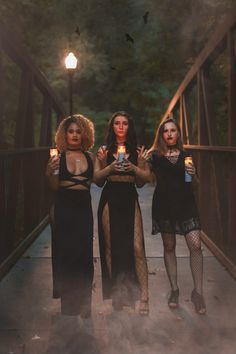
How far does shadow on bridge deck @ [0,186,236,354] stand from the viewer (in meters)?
3.95

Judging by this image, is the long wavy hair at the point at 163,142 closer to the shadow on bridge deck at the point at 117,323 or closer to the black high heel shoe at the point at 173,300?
the black high heel shoe at the point at 173,300

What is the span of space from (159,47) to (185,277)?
62.5 ft

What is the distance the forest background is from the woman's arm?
8.26 m

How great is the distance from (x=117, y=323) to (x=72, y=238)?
0.79 m

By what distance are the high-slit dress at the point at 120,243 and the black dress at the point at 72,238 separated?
0.20 metres

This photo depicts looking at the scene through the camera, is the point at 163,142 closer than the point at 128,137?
No

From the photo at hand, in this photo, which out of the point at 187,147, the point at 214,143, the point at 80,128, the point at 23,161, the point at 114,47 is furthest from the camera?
the point at 114,47

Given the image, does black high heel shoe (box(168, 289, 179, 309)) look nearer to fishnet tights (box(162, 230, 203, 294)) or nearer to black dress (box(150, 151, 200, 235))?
fishnet tights (box(162, 230, 203, 294))

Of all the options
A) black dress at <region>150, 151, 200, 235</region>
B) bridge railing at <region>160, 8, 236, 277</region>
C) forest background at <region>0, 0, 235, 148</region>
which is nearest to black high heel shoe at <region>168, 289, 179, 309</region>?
black dress at <region>150, 151, 200, 235</region>

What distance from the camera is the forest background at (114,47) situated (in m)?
17.3

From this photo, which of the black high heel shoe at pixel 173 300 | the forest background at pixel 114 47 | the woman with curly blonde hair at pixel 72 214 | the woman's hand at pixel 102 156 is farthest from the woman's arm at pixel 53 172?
the forest background at pixel 114 47

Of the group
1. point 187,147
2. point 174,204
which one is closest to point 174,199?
point 174,204

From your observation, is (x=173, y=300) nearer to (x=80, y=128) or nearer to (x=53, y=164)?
(x=53, y=164)

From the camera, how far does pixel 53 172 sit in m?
4.48
